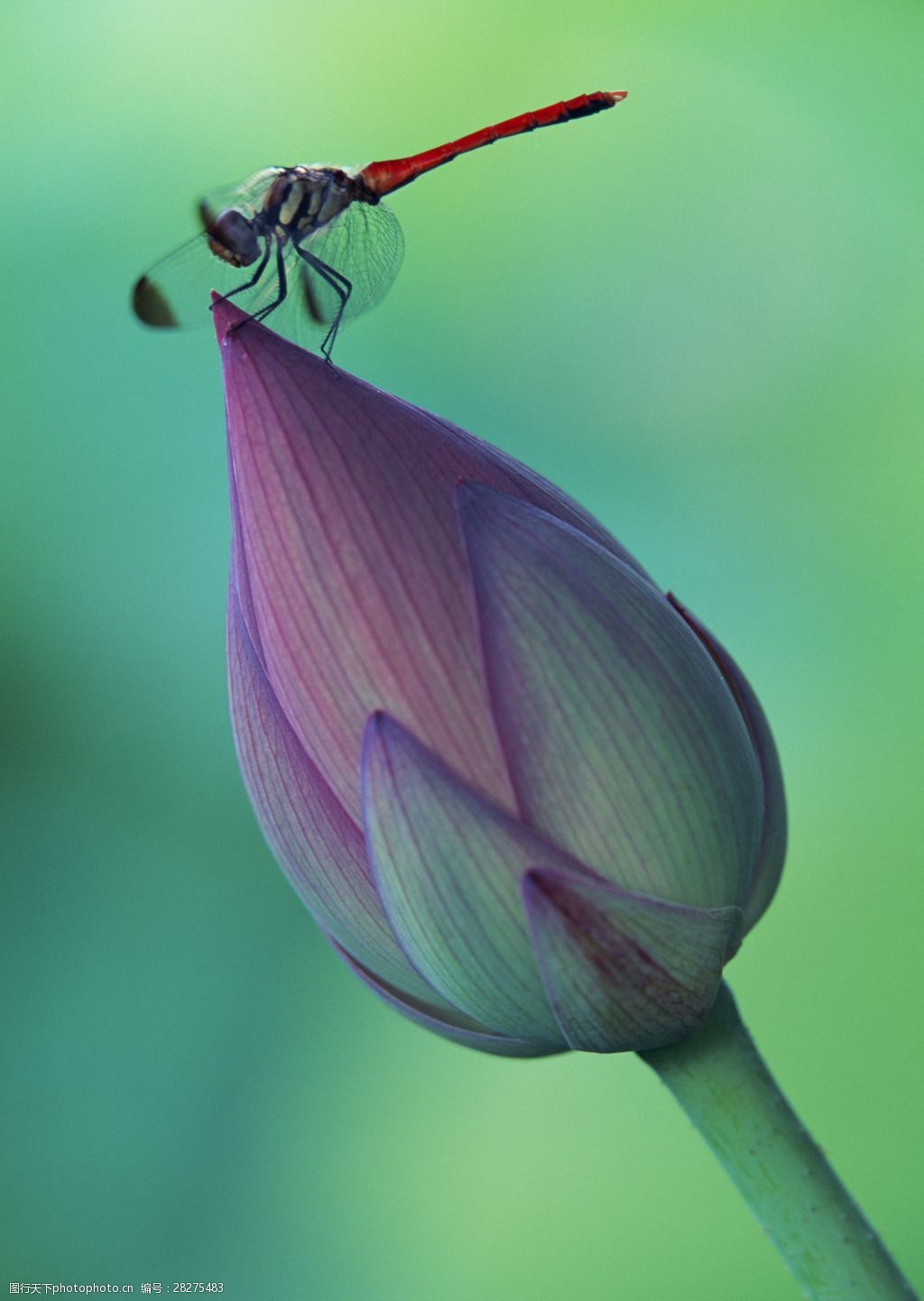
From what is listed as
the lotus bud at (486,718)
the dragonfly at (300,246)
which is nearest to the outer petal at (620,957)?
the lotus bud at (486,718)

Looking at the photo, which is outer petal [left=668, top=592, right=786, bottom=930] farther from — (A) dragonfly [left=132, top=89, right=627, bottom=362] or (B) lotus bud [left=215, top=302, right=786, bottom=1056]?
(A) dragonfly [left=132, top=89, right=627, bottom=362]

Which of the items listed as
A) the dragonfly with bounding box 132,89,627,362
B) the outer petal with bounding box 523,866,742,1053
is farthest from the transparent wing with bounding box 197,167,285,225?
the outer petal with bounding box 523,866,742,1053

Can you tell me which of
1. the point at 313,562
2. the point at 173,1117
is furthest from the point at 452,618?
the point at 173,1117

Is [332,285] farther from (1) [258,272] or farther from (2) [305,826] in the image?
(2) [305,826]

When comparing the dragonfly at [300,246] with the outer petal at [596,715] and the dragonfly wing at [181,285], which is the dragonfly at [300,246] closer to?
the dragonfly wing at [181,285]

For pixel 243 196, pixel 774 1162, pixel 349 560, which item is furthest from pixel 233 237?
pixel 774 1162

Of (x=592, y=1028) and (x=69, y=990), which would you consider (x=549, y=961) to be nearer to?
(x=592, y=1028)
